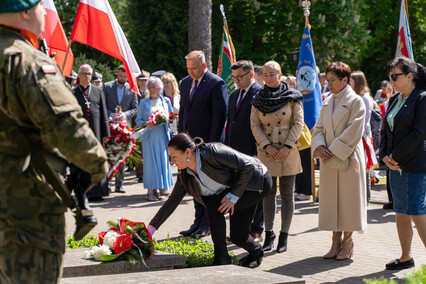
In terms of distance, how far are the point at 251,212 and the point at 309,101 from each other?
512 cm

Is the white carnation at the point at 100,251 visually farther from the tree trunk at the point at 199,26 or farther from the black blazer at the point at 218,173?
the tree trunk at the point at 199,26

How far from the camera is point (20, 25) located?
325 cm

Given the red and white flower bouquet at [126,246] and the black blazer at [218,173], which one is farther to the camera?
the black blazer at [218,173]

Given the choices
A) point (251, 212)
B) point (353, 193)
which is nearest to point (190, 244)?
point (251, 212)

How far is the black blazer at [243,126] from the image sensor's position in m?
8.51

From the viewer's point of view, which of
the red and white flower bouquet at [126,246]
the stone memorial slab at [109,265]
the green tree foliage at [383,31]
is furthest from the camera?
the green tree foliage at [383,31]

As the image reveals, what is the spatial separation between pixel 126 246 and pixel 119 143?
640cm

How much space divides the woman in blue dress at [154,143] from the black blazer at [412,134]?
608 cm

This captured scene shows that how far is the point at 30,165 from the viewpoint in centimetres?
321

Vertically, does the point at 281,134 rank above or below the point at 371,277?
above

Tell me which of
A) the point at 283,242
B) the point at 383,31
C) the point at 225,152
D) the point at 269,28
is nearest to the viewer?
the point at 225,152

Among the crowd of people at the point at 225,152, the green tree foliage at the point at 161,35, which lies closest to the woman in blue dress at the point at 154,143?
the crowd of people at the point at 225,152

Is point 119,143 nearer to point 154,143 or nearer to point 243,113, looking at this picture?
point 154,143

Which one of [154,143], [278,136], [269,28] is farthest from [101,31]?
[269,28]
